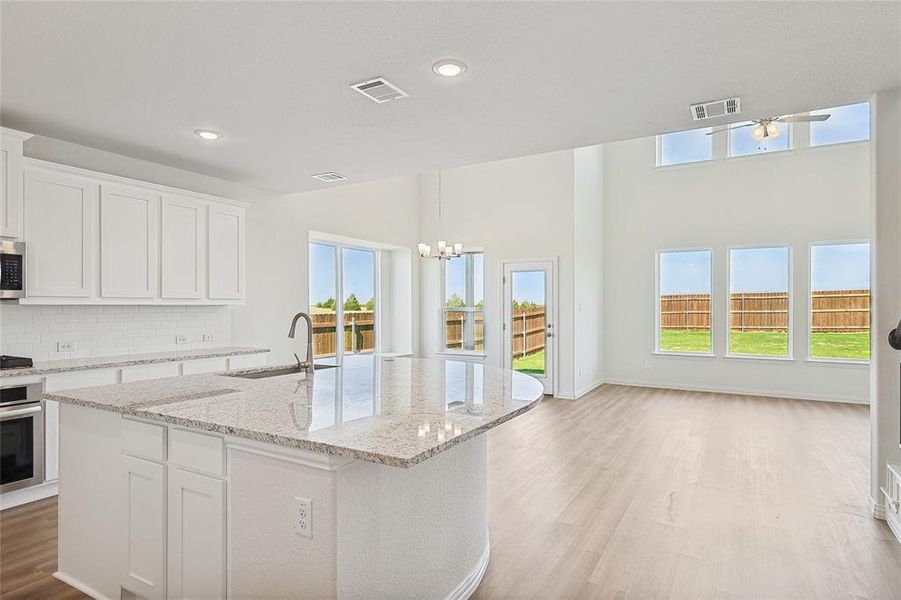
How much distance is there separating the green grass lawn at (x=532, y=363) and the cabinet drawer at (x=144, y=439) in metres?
5.95

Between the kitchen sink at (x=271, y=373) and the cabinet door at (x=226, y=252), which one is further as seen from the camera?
the cabinet door at (x=226, y=252)

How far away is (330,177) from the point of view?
17.3 ft

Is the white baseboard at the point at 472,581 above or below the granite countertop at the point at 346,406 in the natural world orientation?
below

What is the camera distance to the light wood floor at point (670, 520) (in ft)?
8.20

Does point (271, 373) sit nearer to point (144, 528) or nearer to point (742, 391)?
point (144, 528)

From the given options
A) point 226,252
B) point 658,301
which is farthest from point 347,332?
point 658,301

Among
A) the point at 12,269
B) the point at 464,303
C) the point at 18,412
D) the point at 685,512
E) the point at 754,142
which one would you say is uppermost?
the point at 754,142

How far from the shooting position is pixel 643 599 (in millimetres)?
2361

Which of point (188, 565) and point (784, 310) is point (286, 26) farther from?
point (784, 310)

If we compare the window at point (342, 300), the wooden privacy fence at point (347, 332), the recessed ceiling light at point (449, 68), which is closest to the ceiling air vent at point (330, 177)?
the window at point (342, 300)

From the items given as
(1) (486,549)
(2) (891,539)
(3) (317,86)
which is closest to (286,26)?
(3) (317,86)

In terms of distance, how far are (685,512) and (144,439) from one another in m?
3.20

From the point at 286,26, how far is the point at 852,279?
26.1ft

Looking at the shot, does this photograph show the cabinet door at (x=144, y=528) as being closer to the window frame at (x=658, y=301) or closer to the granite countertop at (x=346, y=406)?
the granite countertop at (x=346, y=406)
